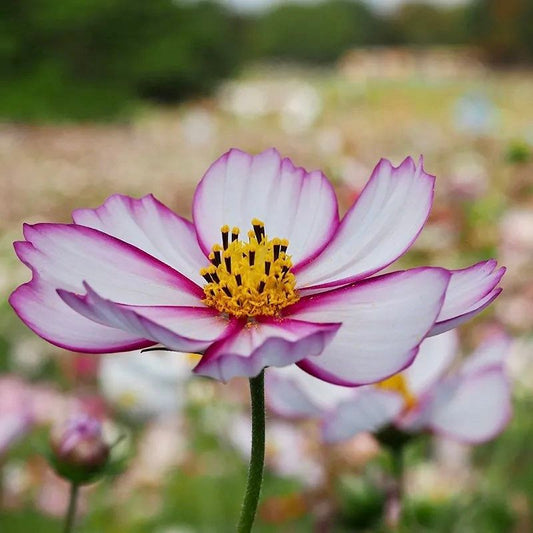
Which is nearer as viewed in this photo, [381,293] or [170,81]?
[381,293]

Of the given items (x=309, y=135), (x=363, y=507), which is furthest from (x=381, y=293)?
(x=309, y=135)

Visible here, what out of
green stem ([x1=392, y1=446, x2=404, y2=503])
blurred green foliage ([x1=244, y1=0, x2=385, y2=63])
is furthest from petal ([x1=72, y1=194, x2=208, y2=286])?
blurred green foliage ([x1=244, y1=0, x2=385, y2=63])

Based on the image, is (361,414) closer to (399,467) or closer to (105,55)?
(399,467)

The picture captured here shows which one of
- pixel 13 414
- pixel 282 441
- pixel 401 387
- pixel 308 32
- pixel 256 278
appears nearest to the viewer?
pixel 256 278

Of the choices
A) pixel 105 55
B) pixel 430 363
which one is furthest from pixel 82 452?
pixel 105 55

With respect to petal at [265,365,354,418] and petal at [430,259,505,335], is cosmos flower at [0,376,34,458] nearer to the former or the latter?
petal at [265,365,354,418]

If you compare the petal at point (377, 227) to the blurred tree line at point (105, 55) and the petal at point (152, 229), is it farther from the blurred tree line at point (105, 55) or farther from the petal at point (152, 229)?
the blurred tree line at point (105, 55)

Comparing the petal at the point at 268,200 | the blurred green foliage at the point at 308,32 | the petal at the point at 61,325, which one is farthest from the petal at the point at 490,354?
the blurred green foliage at the point at 308,32

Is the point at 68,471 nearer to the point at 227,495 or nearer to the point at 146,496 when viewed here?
the point at 146,496
